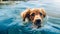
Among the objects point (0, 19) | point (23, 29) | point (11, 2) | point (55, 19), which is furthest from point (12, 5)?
point (55, 19)

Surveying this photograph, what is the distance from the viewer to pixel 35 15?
109 centimetres

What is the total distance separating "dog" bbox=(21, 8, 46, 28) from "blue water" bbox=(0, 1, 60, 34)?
0.04 meters

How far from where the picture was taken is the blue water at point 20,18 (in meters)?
1.07

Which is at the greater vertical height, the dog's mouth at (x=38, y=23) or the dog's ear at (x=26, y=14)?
the dog's ear at (x=26, y=14)

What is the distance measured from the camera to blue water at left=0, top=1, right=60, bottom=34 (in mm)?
1068

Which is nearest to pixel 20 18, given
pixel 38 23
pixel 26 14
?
pixel 26 14

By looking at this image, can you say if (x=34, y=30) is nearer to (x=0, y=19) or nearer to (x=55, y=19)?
(x=55, y=19)

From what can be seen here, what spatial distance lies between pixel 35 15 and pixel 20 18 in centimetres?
14

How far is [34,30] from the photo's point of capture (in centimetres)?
107

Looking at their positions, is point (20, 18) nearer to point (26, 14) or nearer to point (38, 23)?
point (26, 14)

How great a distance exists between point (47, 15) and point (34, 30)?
0.18 m

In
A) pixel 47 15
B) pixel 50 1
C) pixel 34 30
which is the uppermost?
pixel 50 1

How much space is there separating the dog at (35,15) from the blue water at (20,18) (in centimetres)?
4

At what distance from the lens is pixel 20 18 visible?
45.4 inches
